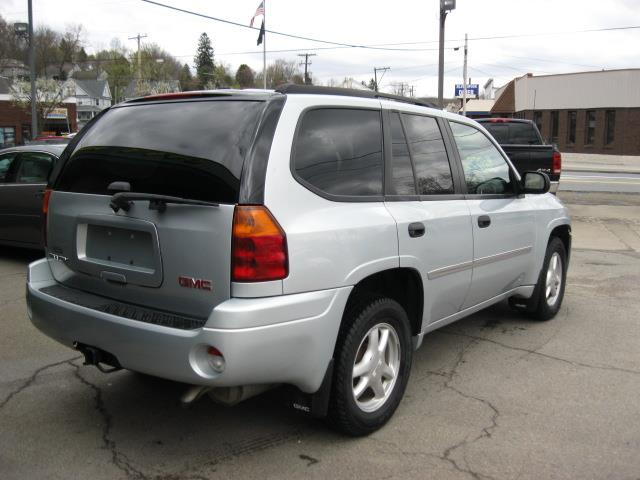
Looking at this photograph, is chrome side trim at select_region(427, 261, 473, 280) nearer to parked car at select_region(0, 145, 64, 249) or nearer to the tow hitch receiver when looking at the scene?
the tow hitch receiver

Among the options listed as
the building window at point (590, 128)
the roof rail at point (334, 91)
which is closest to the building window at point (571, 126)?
the building window at point (590, 128)

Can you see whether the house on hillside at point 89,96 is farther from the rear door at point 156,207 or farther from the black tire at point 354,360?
the black tire at point 354,360

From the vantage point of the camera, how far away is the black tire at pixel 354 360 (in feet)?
10.5

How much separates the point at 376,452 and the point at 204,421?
3.39ft

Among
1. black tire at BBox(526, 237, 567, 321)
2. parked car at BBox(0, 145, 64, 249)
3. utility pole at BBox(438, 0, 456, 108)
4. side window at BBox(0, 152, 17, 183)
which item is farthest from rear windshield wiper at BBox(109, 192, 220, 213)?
utility pole at BBox(438, 0, 456, 108)

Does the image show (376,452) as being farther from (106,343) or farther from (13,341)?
(13,341)

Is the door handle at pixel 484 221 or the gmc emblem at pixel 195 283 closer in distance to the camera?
the gmc emblem at pixel 195 283

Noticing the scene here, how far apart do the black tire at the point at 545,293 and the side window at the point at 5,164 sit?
22.3 ft

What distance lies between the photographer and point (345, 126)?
A: 11.2ft

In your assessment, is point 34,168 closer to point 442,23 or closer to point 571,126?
point 442,23

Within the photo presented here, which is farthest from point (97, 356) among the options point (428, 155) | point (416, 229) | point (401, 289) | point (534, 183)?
point (534, 183)

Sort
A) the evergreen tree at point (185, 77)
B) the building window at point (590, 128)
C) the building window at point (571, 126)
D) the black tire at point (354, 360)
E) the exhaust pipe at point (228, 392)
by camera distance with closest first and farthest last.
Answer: the exhaust pipe at point (228, 392) < the black tire at point (354, 360) < the building window at point (590, 128) < the building window at point (571, 126) < the evergreen tree at point (185, 77)

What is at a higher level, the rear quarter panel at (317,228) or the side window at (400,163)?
the side window at (400,163)

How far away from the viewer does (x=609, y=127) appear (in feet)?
147
